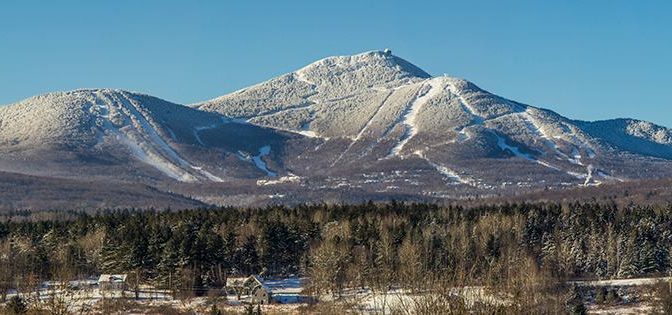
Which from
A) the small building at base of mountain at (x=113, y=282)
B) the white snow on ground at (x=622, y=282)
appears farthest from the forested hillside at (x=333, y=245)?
the white snow on ground at (x=622, y=282)

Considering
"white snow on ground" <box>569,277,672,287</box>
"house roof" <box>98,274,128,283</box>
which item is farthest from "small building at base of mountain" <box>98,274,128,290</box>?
"white snow on ground" <box>569,277,672,287</box>

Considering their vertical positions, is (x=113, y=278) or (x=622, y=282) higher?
(x=113, y=278)

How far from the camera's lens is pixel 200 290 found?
313ft

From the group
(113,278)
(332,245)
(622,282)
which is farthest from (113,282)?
(622,282)

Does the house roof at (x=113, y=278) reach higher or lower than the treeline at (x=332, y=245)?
lower

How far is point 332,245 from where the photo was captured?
323 feet

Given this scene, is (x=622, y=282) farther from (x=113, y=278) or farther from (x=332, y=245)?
(x=113, y=278)

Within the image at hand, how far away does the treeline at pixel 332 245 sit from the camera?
96038 millimetres

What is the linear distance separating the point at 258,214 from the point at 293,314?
49587mm

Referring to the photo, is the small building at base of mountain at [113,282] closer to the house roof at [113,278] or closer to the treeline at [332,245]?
the house roof at [113,278]

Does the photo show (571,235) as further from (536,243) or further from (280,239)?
(280,239)

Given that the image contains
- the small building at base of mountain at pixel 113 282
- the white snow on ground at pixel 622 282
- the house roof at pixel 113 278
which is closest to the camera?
the small building at base of mountain at pixel 113 282

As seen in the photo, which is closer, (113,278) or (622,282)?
(113,278)

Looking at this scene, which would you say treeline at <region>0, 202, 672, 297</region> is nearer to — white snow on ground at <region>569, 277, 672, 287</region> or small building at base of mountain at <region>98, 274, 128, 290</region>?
small building at base of mountain at <region>98, 274, 128, 290</region>
